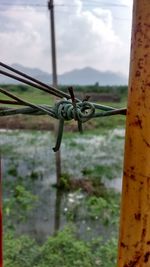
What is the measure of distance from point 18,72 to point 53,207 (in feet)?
18.3

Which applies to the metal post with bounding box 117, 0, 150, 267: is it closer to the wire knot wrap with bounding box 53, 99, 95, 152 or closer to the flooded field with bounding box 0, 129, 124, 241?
the wire knot wrap with bounding box 53, 99, 95, 152

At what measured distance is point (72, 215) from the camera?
5773mm

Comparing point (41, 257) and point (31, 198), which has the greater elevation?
point (41, 257)

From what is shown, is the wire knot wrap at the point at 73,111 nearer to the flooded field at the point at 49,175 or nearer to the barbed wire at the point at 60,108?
the barbed wire at the point at 60,108

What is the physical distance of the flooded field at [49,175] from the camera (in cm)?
549

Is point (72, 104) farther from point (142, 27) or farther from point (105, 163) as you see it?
point (105, 163)

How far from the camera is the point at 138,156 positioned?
68 centimetres

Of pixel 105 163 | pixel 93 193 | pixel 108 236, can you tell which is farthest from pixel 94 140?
pixel 108 236

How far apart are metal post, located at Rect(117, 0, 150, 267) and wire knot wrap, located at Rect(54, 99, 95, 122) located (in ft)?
0.26

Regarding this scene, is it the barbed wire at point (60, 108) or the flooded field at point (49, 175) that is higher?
the barbed wire at point (60, 108)

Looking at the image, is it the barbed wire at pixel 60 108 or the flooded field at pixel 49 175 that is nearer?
the barbed wire at pixel 60 108

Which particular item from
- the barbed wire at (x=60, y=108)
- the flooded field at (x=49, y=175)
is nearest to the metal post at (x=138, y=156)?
the barbed wire at (x=60, y=108)

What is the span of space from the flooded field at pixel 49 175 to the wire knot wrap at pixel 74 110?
4423 millimetres

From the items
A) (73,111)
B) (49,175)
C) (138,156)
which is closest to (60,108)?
(73,111)
